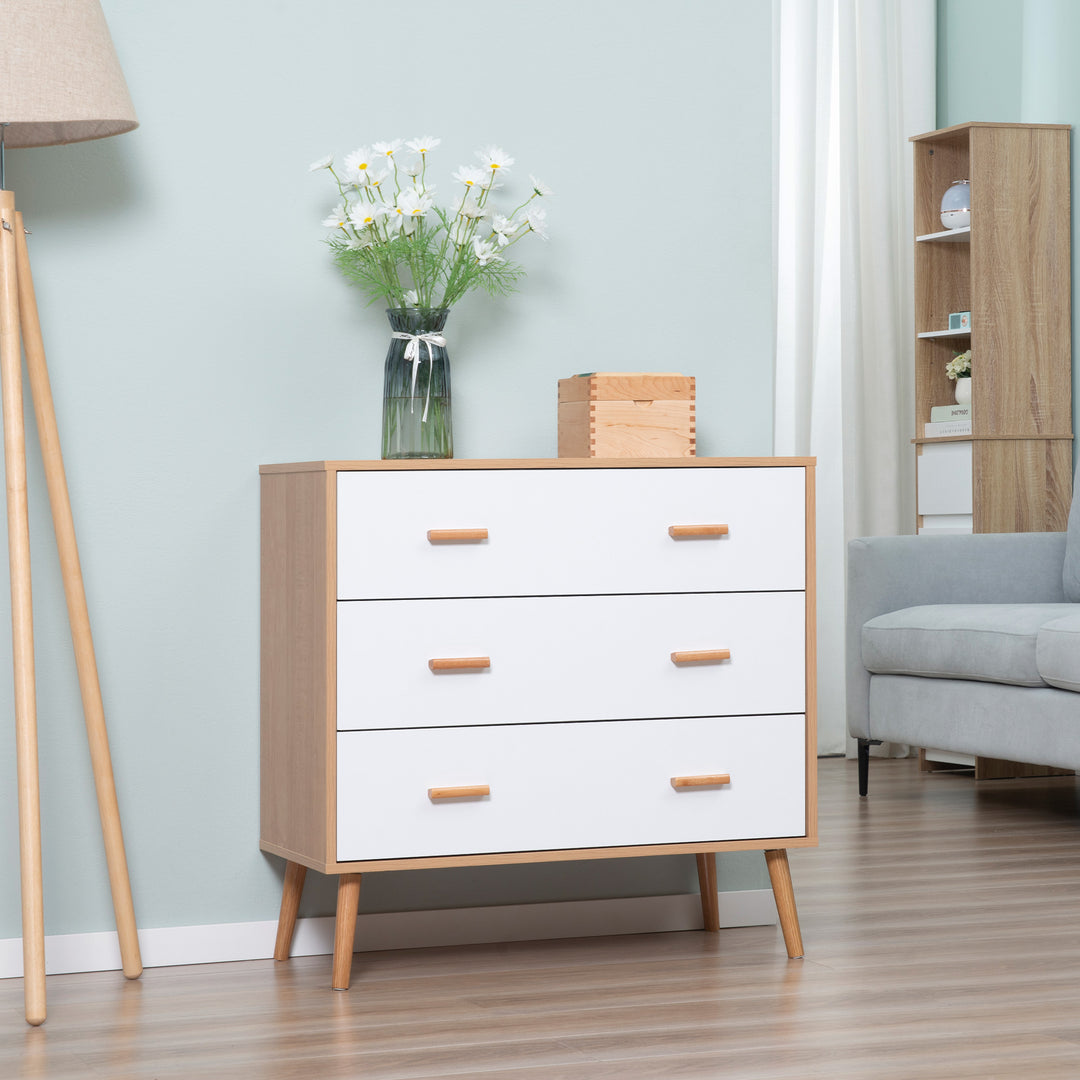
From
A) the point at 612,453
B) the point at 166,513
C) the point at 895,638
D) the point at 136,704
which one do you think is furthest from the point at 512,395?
the point at 895,638

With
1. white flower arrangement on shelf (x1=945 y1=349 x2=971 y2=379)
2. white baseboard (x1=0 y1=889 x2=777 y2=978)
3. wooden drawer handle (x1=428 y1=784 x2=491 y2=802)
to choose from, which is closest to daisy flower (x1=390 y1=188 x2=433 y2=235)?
wooden drawer handle (x1=428 y1=784 x2=491 y2=802)

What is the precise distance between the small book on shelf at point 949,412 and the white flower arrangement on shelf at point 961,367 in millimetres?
92

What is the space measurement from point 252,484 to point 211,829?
1.66ft

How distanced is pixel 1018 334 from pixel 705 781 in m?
2.49

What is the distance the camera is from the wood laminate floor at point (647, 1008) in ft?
5.85

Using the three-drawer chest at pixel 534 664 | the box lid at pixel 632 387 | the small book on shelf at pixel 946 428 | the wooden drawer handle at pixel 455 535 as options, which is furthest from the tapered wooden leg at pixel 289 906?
the small book on shelf at pixel 946 428

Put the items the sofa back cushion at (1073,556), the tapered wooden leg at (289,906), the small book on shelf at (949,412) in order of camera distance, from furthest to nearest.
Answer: the small book on shelf at (949,412) < the sofa back cushion at (1073,556) < the tapered wooden leg at (289,906)

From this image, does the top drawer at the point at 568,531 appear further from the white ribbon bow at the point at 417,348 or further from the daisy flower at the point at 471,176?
the daisy flower at the point at 471,176

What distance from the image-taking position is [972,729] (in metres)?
3.55

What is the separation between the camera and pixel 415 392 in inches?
88.7

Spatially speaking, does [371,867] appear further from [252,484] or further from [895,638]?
[895,638]

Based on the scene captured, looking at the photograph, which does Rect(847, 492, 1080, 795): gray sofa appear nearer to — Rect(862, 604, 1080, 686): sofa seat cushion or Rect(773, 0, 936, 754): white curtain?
Rect(862, 604, 1080, 686): sofa seat cushion

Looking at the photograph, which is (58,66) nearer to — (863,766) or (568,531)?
(568,531)

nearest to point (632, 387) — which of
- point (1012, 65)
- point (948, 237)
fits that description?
point (948, 237)
